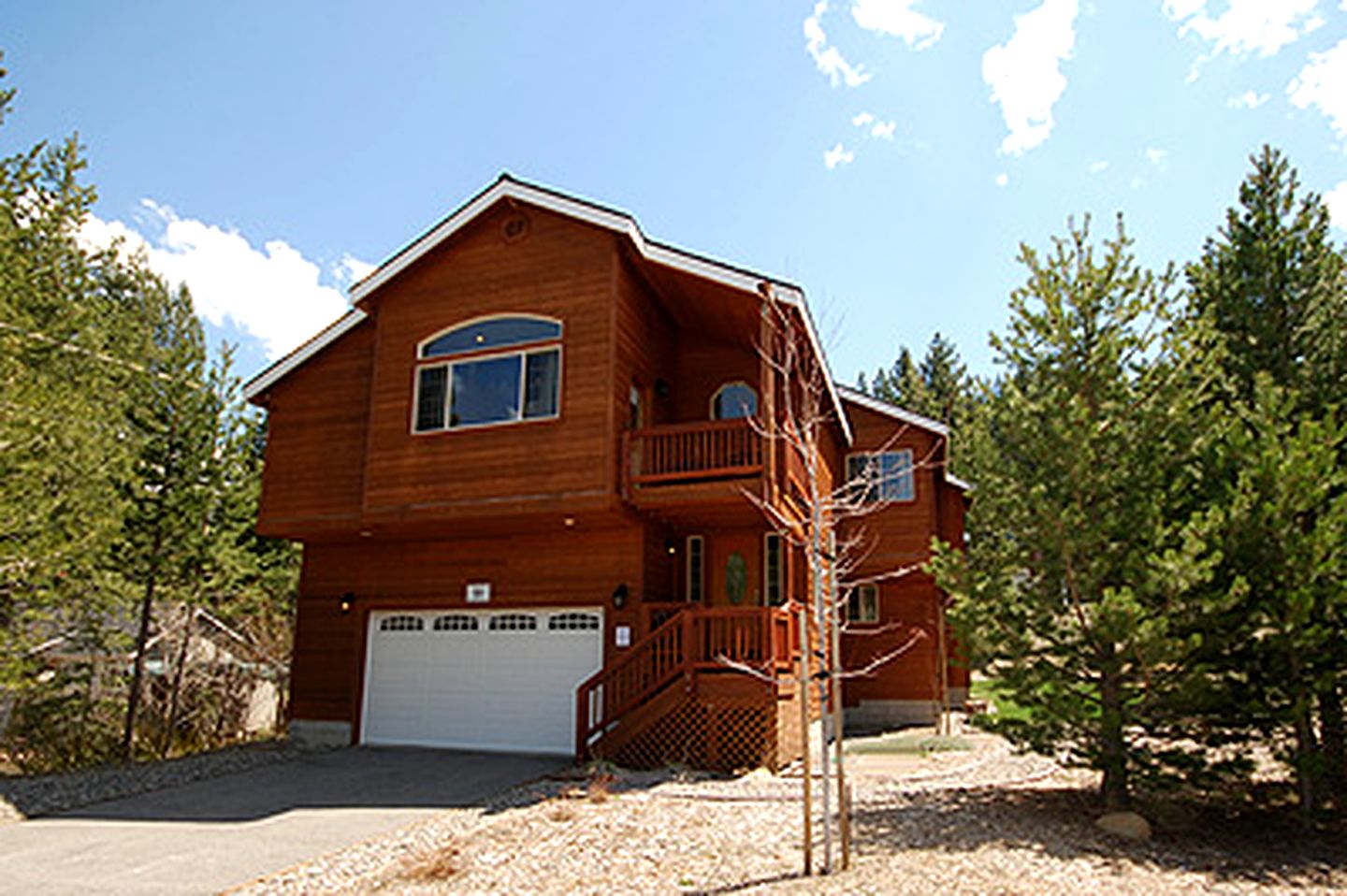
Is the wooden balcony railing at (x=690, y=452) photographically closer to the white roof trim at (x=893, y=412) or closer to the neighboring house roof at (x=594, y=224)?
the neighboring house roof at (x=594, y=224)

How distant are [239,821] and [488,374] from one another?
6.88 meters

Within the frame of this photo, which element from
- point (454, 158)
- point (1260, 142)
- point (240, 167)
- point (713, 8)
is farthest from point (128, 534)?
point (1260, 142)

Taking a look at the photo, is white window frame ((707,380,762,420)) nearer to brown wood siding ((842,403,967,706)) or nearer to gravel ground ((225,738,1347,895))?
brown wood siding ((842,403,967,706))

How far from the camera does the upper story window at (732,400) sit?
14.9 metres

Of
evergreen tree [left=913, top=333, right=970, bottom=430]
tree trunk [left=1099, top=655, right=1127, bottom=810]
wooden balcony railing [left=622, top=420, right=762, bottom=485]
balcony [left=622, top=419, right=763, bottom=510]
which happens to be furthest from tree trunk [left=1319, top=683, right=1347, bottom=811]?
evergreen tree [left=913, top=333, right=970, bottom=430]

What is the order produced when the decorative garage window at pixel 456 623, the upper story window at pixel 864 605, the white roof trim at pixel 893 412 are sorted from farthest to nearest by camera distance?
the upper story window at pixel 864 605
the white roof trim at pixel 893 412
the decorative garage window at pixel 456 623

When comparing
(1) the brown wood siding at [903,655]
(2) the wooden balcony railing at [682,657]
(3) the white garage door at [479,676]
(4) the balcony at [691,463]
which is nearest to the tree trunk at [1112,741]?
(2) the wooden balcony railing at [682,657]

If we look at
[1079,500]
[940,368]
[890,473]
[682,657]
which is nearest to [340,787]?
[682,657]

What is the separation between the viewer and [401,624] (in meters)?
14.3

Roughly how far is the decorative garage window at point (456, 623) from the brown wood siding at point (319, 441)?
2.24m

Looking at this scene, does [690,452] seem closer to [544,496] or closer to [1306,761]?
[544,496]

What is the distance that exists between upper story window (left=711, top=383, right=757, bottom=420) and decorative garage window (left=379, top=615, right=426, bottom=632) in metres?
6.26

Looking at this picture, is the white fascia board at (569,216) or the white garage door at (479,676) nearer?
the white fascia board at (569,216)

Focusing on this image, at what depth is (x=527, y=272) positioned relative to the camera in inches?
515
